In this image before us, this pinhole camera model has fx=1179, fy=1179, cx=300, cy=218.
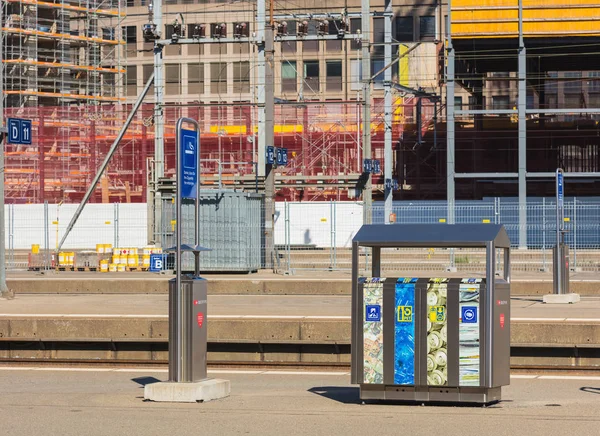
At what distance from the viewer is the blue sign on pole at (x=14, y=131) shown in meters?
27.3

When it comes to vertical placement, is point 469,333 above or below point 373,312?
below

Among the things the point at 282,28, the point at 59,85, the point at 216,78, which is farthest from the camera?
the point at 216,78

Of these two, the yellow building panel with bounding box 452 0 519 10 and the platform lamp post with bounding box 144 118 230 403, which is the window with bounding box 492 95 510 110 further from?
the platform lamp post with bounding box 144 118 230 403

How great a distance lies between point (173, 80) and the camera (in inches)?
3415

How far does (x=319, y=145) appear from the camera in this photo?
210 ft

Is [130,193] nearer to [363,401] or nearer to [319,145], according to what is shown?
[319,145]

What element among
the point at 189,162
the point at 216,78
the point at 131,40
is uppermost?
the point at 131,40

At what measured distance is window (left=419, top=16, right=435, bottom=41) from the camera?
81412mm

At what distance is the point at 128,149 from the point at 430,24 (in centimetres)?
2721

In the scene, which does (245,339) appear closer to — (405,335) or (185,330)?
(185,330)

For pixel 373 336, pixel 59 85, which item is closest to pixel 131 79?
pixel 59 85

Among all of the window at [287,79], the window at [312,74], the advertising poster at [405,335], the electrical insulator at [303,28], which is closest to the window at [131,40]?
the window at [287,79]

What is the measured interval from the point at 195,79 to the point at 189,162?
74.3 m

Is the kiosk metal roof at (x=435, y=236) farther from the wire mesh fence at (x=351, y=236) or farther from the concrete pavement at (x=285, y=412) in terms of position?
the wire mesh fence at (x=351, y=236)
